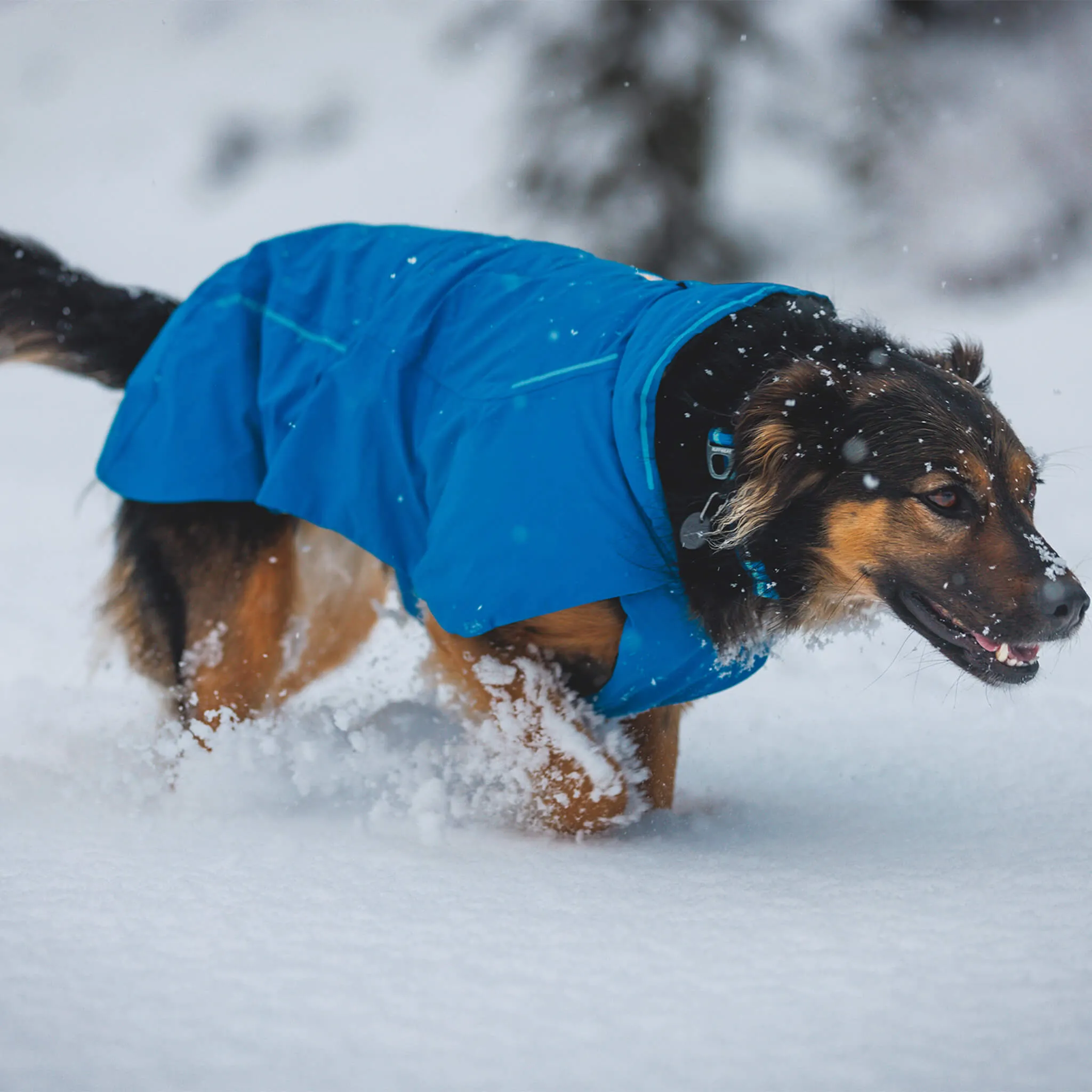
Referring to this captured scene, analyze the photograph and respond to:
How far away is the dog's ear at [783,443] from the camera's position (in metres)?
2.12

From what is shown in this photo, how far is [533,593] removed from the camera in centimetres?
213

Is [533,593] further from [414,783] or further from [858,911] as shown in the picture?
[858,911]

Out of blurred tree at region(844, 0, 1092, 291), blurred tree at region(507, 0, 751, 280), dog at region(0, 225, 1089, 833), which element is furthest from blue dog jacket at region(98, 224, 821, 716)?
blurred tree at region(844, 0, 1092, 291)

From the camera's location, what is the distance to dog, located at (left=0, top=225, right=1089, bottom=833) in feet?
6.98

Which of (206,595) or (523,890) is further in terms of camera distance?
(206,595)

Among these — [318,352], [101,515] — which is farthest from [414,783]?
[101,515]

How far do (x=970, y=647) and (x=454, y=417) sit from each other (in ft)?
3.89

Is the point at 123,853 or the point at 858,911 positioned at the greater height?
the point at 858,911

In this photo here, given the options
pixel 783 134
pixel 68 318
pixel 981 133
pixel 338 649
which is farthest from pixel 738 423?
pixel 981 133

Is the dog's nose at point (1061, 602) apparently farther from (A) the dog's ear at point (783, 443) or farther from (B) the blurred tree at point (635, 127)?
(B) the blurred tree at point (635, 127)

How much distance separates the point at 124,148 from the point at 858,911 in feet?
51.3

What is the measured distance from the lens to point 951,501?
6.95ft

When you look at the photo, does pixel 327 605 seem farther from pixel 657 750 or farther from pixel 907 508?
pixel 907 508

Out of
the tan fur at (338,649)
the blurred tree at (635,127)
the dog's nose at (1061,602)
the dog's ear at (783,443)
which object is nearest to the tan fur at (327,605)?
the tan fur at (338,649)
